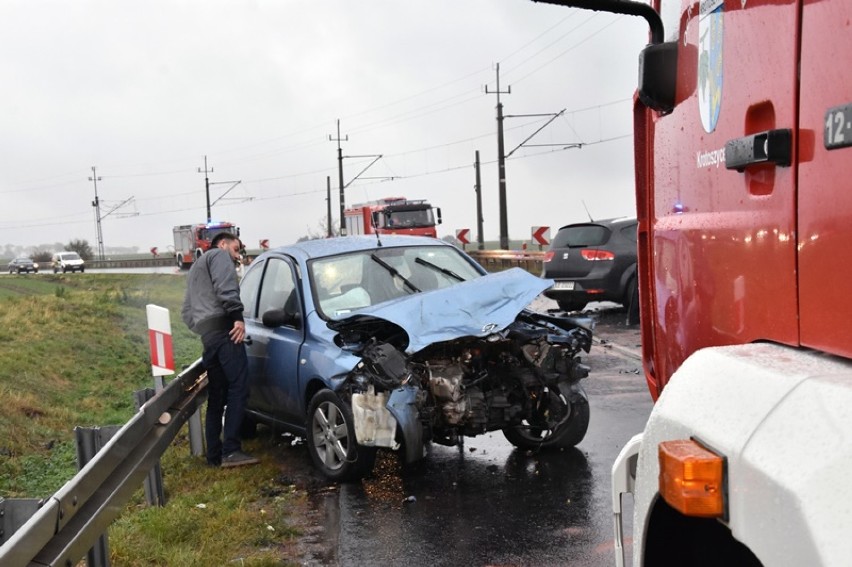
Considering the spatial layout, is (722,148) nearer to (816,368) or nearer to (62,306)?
(816,368)

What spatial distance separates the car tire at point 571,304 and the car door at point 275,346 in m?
8.65

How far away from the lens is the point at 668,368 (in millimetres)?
2986

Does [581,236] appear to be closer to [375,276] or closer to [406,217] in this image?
[375,276]

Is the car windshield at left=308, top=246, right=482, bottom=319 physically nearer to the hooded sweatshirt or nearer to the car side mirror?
the car side mirror

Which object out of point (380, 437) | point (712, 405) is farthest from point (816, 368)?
point (380, 437)

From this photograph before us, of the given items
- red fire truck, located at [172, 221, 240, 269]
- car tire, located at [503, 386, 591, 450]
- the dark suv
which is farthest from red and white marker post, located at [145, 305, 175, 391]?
red fire truck, located at [172, 221, 240, 269]

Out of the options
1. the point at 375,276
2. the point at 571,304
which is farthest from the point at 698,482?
the point at 571,304

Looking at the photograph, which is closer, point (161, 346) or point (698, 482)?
point (698, 482)

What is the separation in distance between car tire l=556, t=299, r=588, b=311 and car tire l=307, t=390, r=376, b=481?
9.83 metres

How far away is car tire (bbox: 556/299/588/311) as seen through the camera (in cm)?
1590

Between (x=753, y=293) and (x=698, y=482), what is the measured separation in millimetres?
558

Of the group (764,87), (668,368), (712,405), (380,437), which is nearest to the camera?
(712,405)

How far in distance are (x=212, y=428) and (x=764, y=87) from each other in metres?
5.73

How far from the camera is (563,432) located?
22.3 ft
